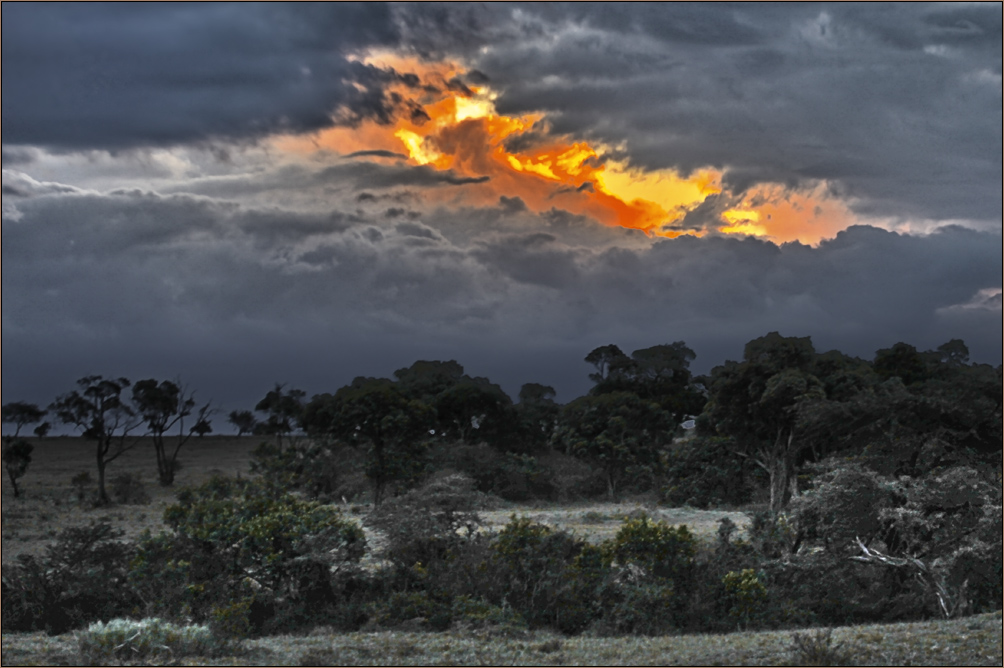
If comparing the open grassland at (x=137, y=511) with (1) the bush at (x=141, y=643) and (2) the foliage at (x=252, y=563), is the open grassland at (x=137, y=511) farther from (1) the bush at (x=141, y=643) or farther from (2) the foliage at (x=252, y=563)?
(1) the bush at (x=141, y=643)

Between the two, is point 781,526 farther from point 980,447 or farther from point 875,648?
point 875,648

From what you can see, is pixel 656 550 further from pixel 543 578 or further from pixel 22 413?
pixel 22 413

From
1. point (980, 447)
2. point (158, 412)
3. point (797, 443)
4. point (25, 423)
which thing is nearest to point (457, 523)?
point (980, 447)

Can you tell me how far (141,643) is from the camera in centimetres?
1243

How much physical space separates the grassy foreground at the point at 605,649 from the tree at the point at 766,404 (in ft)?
56.1

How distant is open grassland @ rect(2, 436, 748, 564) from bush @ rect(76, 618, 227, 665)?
5457 millimetres

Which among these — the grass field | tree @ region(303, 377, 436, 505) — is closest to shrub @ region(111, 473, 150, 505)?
tree @ region(303, 377, 436, 505)

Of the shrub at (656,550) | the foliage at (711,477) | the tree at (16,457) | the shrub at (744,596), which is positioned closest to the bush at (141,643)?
the shrub at (656,550)

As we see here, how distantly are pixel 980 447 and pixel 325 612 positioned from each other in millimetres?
14753

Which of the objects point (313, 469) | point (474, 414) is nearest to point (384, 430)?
point (313, 469)

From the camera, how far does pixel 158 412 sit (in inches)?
1785

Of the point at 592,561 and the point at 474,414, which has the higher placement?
the point at 474,414

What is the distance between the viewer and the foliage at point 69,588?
16609 millimetres

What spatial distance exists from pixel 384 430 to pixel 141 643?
2520cm
